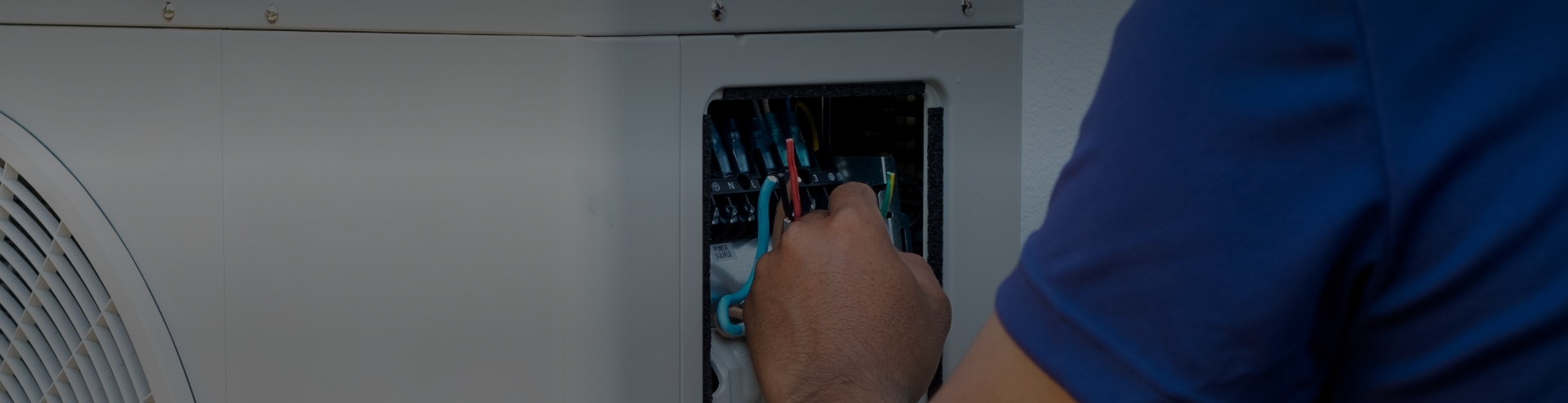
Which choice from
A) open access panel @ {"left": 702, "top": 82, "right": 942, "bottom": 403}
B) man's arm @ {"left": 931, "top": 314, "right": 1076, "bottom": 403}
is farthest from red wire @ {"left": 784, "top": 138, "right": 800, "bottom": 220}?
man's arm @ {"left": 931, "top": 314, "right": 1076, "bottom": 403}

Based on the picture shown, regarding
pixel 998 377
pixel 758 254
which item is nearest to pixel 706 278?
pixel 758 254

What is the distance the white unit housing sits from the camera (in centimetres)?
58

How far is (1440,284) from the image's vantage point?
0.82 feet

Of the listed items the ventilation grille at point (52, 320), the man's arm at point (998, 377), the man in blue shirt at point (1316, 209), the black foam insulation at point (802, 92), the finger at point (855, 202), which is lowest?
the ventilation grille at point (52, 320)

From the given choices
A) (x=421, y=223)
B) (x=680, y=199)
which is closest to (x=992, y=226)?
(x=680, y=199)

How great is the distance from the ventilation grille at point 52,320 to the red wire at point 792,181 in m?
0.42

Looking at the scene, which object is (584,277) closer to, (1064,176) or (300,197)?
(300,197)

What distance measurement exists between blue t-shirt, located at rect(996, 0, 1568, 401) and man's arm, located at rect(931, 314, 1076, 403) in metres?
0.02

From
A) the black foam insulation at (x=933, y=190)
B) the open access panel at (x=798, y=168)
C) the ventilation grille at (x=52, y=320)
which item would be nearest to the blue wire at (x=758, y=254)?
the open access panel at (x=798, y=168)

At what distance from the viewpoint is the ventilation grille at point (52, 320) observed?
0.60 metres

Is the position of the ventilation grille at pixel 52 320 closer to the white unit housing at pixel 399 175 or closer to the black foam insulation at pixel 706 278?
the white unit housing at pixel 399 175

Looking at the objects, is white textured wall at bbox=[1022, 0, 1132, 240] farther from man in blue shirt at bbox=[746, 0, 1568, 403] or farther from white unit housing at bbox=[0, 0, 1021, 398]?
man in blue shirt at bbox=[746, 0, 1568, 403]

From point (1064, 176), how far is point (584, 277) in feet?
1.30

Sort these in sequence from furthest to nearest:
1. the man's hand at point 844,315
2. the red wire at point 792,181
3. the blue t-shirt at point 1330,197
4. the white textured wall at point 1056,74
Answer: the white textured wall at point 1056,74, the red wire at point 792,181, the man's hand at point 844,315, the blue t-shirt at point 1330,197
